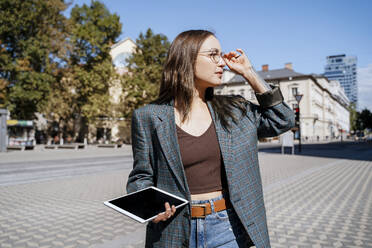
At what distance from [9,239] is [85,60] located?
103 feet

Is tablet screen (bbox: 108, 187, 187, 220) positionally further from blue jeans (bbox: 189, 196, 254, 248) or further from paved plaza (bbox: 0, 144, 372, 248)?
paved plaza (bbox: 0, 144, 372, 248)

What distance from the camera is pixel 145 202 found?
163cm

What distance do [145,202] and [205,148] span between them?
46 centimetres

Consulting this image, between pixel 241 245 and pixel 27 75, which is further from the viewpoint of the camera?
pixel 27 75

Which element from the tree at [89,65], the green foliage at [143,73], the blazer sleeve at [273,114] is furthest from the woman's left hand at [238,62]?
the green foliage at [143,73]

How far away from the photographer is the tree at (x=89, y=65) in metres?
31.9

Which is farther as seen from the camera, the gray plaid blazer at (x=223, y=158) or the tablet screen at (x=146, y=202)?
the gray plaid blazer at (x=223, y=158)

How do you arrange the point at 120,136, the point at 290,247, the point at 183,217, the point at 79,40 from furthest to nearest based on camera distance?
the point at 120,136 → the point at 79,40 → the point at 290,247 → the point at 183,217

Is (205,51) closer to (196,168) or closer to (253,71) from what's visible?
(253,71)

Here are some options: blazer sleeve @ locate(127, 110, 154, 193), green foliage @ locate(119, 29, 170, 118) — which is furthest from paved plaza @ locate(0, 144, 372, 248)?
green foliage @ locate(119, 29, 170, 118)

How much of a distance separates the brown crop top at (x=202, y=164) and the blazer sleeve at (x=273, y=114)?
0.36 metres

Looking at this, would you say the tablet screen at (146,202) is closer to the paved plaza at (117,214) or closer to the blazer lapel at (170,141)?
the blazer lapel at (170,141)

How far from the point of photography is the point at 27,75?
2869cm

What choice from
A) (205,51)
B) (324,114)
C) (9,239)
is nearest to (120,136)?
(9,239)
